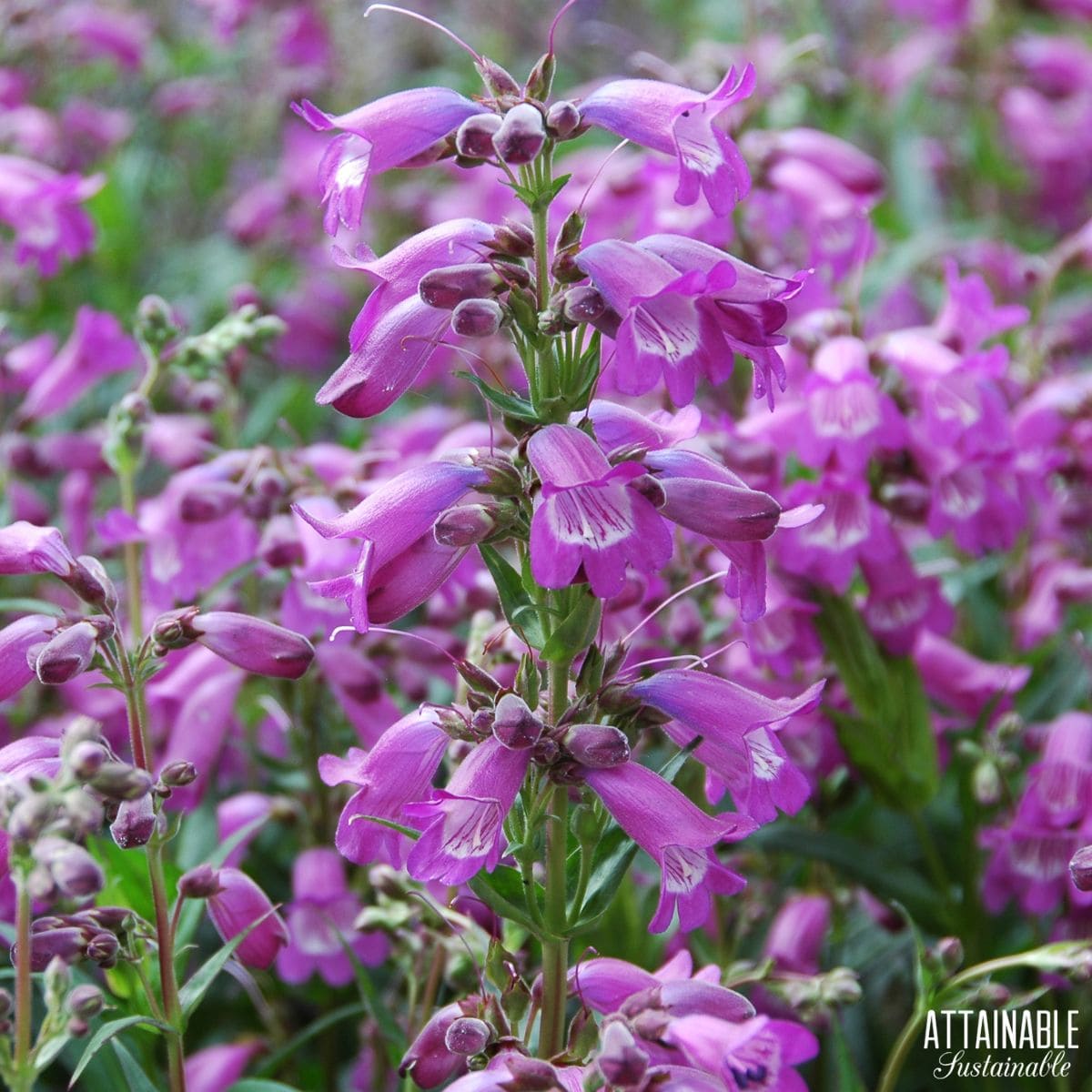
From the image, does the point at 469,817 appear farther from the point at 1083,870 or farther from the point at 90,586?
the point at 1083,870

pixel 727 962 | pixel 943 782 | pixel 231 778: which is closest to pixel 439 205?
pixel 231 778

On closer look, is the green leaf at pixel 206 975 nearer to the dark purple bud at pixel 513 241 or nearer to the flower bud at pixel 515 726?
the flower bud at pixel 515 726

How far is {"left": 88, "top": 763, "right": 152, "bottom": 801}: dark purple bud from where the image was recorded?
0.98 m

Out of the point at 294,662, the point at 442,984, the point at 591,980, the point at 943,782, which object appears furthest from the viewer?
the point at 943,782

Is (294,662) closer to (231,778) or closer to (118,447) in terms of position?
(118,447)

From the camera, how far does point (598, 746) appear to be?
1112 mm

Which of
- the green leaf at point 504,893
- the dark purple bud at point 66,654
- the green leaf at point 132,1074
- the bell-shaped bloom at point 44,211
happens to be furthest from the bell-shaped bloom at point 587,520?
the bell-shaped bloom at point 44,211

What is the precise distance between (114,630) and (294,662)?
0.18 meters

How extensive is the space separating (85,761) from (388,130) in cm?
57

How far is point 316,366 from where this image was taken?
3.40 m

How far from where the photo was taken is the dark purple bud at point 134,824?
1.19 meters

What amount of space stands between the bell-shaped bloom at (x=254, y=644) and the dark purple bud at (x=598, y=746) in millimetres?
335

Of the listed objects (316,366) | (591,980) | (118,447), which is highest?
(118,447)

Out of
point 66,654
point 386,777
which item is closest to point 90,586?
point 66,654
